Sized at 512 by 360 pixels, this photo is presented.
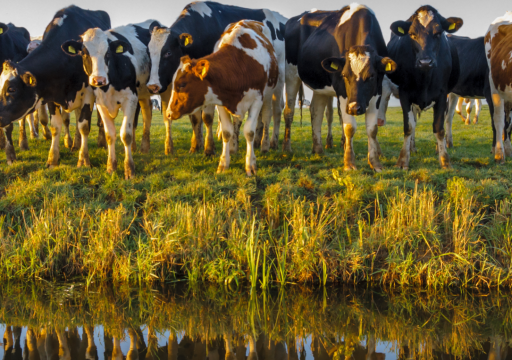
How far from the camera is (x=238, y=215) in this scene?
25.4 feet

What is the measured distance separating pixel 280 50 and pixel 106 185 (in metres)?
5.42

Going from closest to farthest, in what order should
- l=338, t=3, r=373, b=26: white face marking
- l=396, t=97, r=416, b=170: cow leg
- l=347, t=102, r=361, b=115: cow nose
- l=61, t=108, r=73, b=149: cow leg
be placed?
l=347, t=102, r=361, b=115: cow nose < l=396, t=97, r=416, b=170: cow leg < l=338, t=3, r=373, b=26: white face marking < l=61, t=108, r=73, b=149: cow leg

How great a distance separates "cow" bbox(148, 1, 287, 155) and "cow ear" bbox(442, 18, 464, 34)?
3.90m

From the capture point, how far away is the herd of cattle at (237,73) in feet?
30.0

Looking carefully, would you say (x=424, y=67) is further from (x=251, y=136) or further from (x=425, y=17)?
(x=251, y=136)

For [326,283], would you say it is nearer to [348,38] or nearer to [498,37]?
[348,38]

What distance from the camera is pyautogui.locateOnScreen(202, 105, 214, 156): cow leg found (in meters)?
10.8

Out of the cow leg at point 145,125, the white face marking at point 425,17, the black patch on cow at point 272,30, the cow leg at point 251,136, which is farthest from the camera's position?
the black patch on cow at point 272,30

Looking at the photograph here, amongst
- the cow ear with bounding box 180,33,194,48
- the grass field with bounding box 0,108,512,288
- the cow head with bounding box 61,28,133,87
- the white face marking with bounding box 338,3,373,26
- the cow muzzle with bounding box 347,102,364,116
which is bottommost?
the grass field with bounding box 0,108,512,288

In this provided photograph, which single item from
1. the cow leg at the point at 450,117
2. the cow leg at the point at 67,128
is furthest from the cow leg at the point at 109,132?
the cow leg at the point at 450,117

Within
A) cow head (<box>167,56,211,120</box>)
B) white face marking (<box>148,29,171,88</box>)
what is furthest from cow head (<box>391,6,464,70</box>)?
white face marking (<box>148,29,171,88</box>)

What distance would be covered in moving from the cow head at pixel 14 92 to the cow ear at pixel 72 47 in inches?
31.4

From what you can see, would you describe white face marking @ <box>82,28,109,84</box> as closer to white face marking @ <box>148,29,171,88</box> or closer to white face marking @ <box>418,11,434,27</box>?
white face marking @ <box>148,29,171,88</box>

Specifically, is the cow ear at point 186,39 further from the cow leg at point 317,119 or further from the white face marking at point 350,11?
the cow leg at point 317,119
